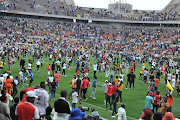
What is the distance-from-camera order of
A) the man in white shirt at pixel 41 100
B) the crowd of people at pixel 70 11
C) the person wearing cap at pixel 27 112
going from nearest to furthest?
the person wearing cap at pixel 27 112, the man in white shirt at pixel 41 100, the crowd of people at pixel 70 11

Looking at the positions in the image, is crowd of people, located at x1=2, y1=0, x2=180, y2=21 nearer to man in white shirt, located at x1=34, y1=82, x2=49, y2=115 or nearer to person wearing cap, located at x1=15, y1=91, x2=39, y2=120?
man in white shirt, located at x1=34, y1=82, x2=49, y2=115

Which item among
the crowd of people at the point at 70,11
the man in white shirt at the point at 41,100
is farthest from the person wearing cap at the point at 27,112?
the crowd of people at the point at 70,11

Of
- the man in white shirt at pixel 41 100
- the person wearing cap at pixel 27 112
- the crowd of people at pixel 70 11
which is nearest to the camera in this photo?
the person wearing cap at pixel 27 112

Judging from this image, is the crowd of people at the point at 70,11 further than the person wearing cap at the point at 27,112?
Yes

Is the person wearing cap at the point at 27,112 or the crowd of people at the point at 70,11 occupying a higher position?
the crowd of people at the point at 70,11

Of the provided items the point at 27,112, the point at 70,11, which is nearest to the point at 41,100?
the point at 27,112

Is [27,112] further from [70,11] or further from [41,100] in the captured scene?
[70,11]

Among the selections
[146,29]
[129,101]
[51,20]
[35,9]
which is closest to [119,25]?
[146,29]

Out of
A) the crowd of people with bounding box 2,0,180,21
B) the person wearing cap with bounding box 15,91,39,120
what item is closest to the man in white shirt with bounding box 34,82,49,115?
the person wearing cap with bounding box 15,91,39,120

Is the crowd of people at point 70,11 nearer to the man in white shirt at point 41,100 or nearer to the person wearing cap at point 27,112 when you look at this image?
the man in white shirt at point 41,100

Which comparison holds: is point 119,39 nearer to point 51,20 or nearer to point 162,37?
point 162,37

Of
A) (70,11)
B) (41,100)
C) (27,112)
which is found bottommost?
(41,100)

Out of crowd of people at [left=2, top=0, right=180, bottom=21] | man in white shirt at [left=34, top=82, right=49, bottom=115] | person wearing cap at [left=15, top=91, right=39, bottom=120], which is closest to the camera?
person wearing cap at [left=15, top=91, right=39, bottom=120]

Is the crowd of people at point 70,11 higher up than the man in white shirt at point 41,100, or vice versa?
the crowd of people at point 70,11
